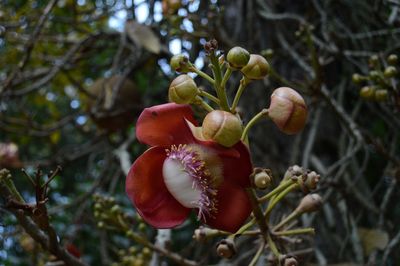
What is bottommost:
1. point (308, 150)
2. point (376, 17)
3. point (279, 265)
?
point (308, 150)

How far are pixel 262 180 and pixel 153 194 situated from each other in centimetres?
16

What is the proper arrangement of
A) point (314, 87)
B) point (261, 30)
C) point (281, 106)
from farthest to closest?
point (261, 30) → point (314, 87) → point (281, 106)

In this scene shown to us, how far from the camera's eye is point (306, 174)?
2.27 ft

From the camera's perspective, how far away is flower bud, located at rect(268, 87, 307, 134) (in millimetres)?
666

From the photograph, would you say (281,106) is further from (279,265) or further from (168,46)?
(168,46)

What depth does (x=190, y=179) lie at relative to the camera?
2.34 ft

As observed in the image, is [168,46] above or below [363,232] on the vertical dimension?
above

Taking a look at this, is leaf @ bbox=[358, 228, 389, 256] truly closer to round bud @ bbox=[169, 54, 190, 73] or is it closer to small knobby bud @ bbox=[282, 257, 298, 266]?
small knobby bud @ bbox=[282, 257, 298, 266]

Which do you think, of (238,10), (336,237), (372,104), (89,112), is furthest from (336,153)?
(89,112)

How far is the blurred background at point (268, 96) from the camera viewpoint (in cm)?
126

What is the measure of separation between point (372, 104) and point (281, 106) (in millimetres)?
1001

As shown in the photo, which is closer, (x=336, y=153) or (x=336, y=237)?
(x=336, y=237)

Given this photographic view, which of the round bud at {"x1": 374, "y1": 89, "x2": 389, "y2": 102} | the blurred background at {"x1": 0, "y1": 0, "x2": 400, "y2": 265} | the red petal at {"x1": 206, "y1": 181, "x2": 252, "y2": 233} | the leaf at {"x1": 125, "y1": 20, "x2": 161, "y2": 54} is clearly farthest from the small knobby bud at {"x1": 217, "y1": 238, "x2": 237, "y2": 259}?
the leaf at {"x1": 125, "y1": 20, "x2": 161, "y2": 54}

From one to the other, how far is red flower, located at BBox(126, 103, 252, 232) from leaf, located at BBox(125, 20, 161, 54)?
0.77m
